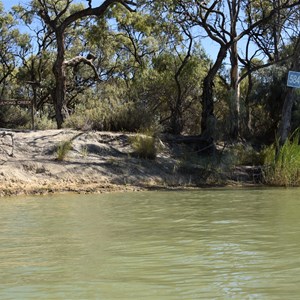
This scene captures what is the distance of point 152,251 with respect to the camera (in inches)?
223

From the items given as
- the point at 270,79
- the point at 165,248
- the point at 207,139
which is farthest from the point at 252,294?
the point at 270,79

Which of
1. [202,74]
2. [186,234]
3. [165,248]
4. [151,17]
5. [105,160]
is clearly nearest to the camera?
[165,248]

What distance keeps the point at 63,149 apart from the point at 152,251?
11016mm

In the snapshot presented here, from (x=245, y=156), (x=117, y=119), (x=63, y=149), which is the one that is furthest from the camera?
(x=117, y=119)

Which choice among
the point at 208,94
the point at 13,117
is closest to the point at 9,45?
the point at 13,117

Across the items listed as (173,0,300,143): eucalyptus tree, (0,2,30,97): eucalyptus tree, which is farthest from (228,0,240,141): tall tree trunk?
(0,2,30,97): eucalyptus tree

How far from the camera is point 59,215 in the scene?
352 inches

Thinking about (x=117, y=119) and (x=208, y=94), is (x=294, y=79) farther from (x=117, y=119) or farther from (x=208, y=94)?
(x=117, y=119)

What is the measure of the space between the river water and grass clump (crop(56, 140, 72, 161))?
5.90m

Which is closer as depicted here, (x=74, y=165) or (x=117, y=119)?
(x=74, y=165)

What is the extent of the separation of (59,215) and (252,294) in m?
5.57

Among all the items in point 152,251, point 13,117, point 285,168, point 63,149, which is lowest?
point 152,251

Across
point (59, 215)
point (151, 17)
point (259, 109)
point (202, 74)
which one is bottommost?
point (59, 215)

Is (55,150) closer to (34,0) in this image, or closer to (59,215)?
(59,215)
